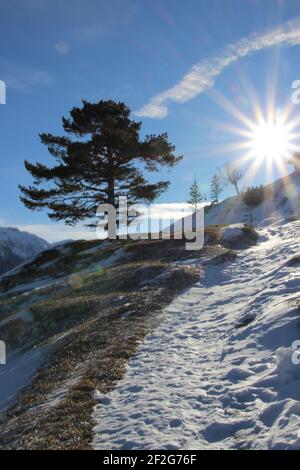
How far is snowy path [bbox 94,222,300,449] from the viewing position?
7629 millimetres

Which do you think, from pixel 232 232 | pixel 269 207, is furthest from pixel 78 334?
pixel 269 207

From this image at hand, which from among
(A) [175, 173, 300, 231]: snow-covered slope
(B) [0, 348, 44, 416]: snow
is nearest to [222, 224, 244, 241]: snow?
(B) [0, 348, 44, 416]: snow

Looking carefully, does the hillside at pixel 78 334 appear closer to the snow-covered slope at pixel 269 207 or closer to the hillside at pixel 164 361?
the hillside at pixel 164 361

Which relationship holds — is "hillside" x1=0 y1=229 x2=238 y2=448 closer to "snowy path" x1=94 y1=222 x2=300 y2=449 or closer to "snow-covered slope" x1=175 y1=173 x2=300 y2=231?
"snowy path" x1=94 y1=222 x2=300 y2=449

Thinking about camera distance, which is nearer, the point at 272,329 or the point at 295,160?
the point at 272,329

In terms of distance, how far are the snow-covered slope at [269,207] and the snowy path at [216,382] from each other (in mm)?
38692

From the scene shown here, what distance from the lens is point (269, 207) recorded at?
59.6 m

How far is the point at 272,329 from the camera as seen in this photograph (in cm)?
1133

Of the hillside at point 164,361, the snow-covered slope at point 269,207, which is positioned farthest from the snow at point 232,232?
the snow-covered slope at point 269,207

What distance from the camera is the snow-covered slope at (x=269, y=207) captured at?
55188 mm

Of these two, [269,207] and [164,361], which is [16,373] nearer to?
[164,361]
